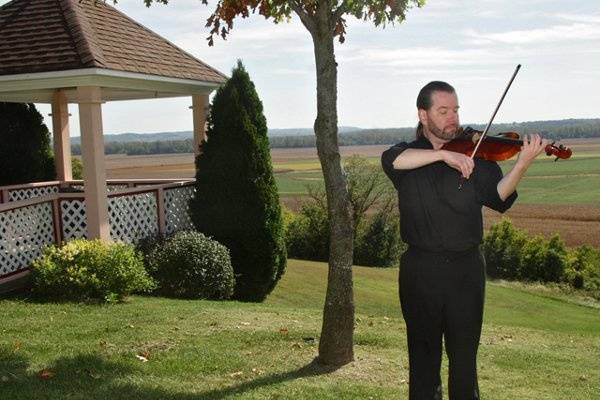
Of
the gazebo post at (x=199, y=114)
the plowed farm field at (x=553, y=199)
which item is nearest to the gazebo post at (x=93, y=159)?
the gazebo post at (x=199, y=114)

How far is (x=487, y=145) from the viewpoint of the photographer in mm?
4160

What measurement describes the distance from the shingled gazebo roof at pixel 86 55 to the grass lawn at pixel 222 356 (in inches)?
145

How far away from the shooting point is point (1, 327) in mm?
8414

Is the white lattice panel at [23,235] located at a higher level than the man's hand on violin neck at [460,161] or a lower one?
lower

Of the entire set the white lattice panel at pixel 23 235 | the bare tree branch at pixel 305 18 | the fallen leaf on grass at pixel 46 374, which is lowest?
the fallen leaf on grass at pixel 46 374

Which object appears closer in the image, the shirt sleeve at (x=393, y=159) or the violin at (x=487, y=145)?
the violin at (x=487, y=145)

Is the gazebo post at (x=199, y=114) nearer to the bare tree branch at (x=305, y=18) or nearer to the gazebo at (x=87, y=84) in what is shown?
the gazebo at (x=87, y=84)

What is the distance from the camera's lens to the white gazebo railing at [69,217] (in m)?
11.2

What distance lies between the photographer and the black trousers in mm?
4113


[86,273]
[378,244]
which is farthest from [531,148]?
[378,244]

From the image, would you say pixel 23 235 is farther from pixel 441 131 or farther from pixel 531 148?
pixel 531 148

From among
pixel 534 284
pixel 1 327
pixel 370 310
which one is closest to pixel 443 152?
pixel 1 327

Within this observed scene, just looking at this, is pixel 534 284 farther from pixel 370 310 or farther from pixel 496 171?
pixel 496 171

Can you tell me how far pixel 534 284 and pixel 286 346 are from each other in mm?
32030
